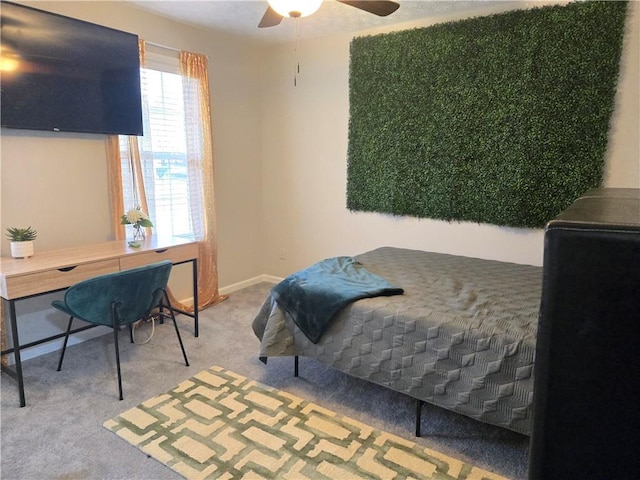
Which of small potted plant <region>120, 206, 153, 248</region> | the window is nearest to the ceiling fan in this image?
the window

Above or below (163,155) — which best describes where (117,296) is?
below

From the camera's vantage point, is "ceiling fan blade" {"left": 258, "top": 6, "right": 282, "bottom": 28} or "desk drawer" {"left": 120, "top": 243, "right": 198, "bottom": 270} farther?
"desk drawer" {"left": 120, "top": 243, "right": 198, "bottom": 270}

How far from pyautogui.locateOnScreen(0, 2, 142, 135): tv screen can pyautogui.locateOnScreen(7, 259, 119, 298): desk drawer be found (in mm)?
972

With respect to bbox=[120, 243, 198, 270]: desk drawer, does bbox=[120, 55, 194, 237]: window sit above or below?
above

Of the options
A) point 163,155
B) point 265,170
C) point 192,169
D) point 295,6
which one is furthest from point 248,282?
point 295,6

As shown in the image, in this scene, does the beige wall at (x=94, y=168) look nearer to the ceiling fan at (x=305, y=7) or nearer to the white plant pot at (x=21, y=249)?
the white plant pot at (x=21, y=249)

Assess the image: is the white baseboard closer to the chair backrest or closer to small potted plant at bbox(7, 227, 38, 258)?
the chair backrest

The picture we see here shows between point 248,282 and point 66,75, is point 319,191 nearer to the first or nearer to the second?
point 248,282

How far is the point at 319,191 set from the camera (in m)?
4.18

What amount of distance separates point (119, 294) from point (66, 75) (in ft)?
5.12

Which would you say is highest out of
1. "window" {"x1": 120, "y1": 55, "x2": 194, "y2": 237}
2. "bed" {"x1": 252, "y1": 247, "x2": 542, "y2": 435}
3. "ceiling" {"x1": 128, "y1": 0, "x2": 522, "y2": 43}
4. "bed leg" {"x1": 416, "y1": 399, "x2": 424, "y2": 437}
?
"ceiling" {"x1": 128, "y1": 0, "x2": 522, "y2": 43}

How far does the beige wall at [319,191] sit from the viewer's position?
341 centimetres

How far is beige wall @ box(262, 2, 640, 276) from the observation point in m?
3.41

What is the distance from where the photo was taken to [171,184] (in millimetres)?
3645
